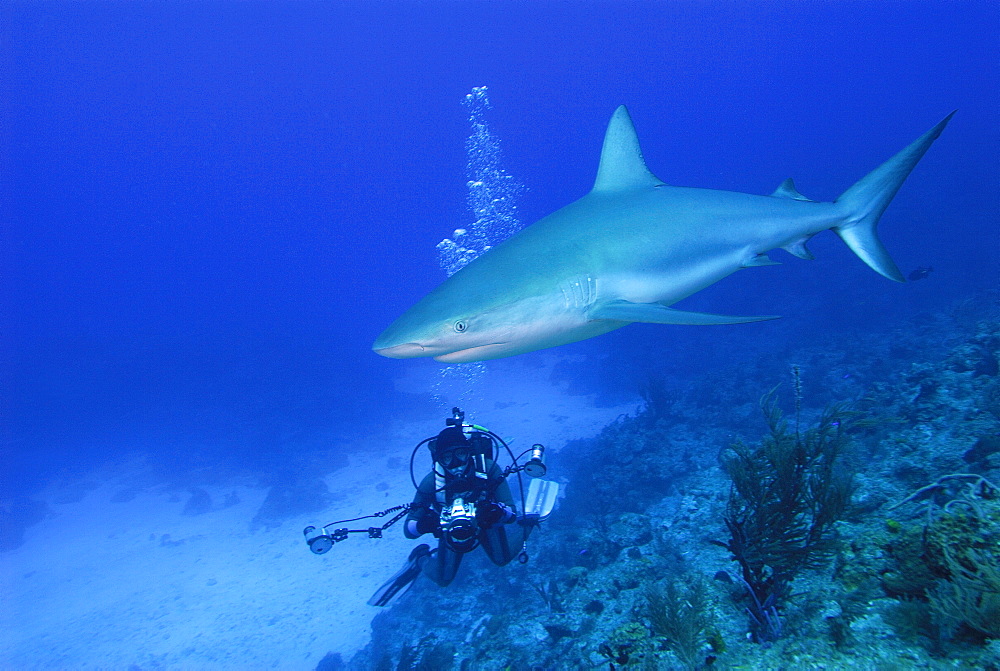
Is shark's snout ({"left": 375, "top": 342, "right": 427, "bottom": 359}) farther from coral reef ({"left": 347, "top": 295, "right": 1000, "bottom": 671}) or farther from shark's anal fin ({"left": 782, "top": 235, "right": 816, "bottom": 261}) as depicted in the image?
shark's anal fin ({"left": 782, "top": 235, "right": 816, "bottom": 261})

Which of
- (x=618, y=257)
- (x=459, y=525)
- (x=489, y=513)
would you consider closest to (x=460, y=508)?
(x=459, y=525)

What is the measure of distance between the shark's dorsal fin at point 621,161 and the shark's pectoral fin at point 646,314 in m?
1.34

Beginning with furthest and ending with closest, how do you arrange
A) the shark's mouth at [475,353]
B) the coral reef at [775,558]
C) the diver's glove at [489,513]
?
the diver's glove at [489,513]
the shark's mouth at [475,353]
the coral reef at [775,558]

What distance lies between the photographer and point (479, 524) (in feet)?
14.9

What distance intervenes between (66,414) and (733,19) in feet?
572

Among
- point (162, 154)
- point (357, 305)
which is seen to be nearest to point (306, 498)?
point (357, 305)

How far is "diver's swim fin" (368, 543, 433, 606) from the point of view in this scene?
5152mm

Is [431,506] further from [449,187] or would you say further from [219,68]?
[449,187]

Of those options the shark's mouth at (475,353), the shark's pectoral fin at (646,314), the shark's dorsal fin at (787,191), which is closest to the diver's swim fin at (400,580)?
the shark's mouth at (475,353)

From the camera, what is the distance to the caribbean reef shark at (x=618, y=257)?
2838mm

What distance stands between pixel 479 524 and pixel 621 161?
Answer: 408 centimetres

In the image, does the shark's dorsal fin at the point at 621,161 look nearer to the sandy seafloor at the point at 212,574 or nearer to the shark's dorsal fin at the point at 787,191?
the shark's dorsal fin at the point at 787,191

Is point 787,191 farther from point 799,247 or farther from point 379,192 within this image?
point 379,192

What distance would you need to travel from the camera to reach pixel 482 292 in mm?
2869
